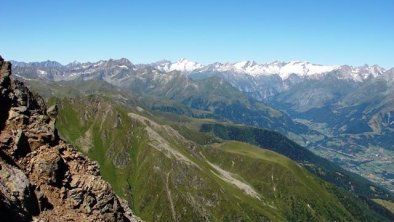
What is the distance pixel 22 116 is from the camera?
5553cm

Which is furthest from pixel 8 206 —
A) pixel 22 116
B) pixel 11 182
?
pixel 22 116

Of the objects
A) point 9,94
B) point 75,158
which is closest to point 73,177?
point 75,158

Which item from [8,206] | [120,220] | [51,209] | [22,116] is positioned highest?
[22,116]

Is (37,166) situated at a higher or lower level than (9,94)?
lower

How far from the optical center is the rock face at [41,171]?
4672cm

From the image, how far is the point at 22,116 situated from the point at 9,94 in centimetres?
319

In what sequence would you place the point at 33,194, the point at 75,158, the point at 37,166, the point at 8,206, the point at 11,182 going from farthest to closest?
the point at 75,158
the point at 37,166
the point at 33,194
the point at 11,182
the point at 8,206

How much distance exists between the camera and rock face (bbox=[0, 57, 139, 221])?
153 ft

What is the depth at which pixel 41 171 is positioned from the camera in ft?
170

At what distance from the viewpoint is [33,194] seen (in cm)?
4800

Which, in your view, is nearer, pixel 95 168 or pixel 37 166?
pixel 37 166

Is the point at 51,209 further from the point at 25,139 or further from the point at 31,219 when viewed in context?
the point at 25,139

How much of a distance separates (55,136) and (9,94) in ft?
23.9

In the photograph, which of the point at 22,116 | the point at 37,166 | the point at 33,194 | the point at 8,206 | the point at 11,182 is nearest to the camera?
the point at 8,206
